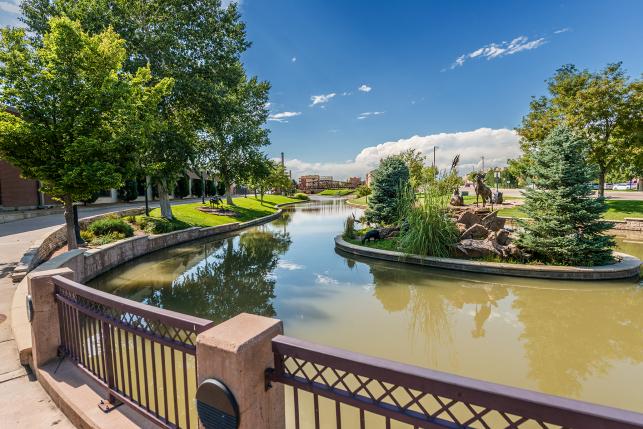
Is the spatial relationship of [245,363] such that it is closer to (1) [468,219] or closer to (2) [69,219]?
(2) [69,219]

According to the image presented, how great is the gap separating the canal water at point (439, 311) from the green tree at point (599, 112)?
35.0ft

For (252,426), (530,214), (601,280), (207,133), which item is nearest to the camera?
(252,426)

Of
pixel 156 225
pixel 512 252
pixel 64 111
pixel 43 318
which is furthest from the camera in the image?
pixel 156 225

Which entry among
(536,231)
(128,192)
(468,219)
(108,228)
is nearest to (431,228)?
(468,219)

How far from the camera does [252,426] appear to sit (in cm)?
166

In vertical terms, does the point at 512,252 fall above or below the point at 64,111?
below

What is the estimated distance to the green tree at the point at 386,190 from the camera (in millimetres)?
14656

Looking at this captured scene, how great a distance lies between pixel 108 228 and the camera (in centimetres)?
1130

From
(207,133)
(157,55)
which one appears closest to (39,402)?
(157,55)

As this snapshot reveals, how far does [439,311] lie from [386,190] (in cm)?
918

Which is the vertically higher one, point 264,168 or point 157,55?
point 157,55

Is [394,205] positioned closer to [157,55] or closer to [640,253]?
[640,253]

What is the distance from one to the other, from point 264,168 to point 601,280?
784 inches

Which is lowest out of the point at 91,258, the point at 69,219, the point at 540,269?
the point at 540,269
